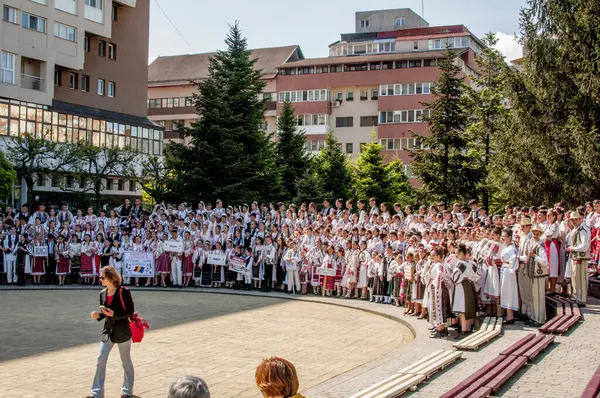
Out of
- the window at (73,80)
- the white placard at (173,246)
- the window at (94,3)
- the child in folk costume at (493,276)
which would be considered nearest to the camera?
the child in folk costume at (493,276)

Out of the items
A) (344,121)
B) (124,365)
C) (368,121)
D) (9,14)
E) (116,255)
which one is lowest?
(124,365)

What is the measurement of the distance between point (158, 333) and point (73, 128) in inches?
1594

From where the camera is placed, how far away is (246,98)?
131ft

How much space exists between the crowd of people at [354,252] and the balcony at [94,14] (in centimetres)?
2986

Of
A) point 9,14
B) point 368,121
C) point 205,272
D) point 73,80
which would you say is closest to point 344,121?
point 368,121

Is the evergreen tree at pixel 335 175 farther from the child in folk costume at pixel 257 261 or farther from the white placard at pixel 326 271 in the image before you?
the white placard at pixel 326 271

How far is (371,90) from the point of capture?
248 ft

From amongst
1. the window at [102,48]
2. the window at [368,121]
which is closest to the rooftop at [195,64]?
the window at [368,121]

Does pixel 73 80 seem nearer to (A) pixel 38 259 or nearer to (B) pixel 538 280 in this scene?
(A) pixel 38 259

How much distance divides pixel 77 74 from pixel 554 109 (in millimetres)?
38780

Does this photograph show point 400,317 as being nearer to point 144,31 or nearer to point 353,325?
point 353,325

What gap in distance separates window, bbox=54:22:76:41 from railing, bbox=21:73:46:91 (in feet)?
12.8

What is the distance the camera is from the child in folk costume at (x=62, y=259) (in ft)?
84.7

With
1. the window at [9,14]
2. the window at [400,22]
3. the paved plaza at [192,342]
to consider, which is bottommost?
the paved plaza at [192,342]
